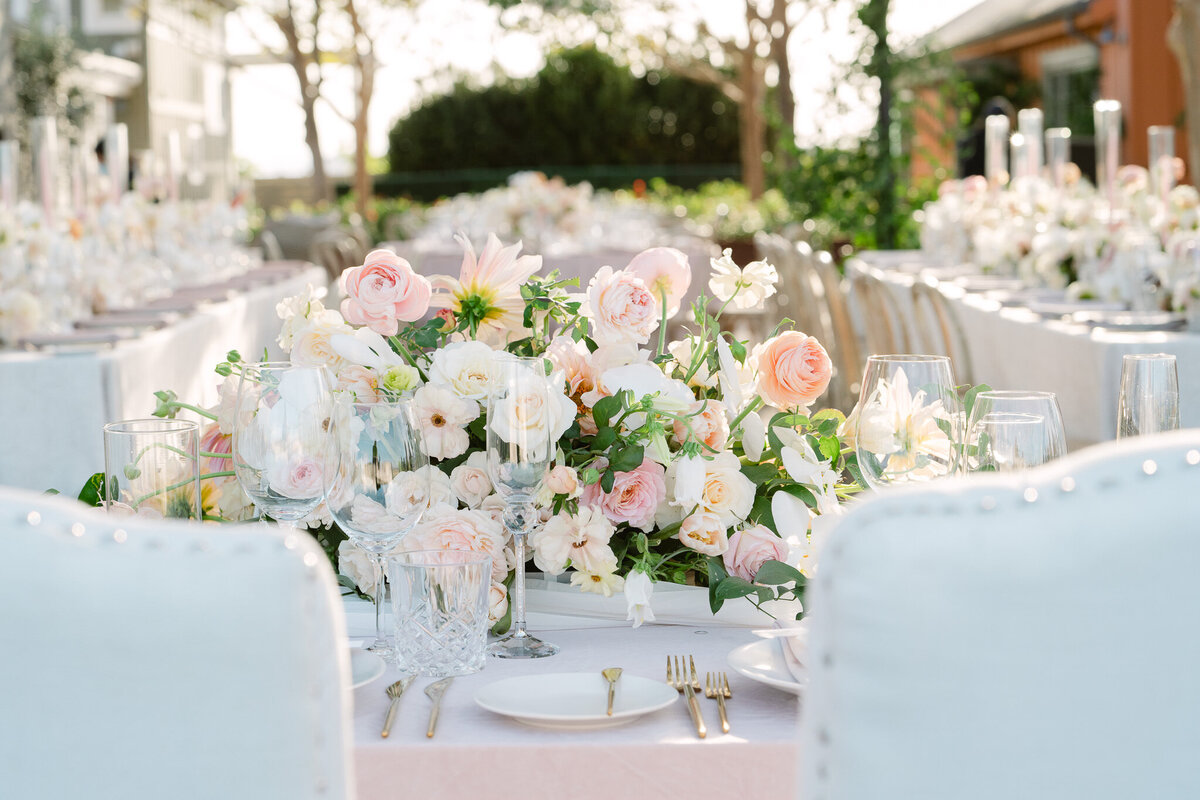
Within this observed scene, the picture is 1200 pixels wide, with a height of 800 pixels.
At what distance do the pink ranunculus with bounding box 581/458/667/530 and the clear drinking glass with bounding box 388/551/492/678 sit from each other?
Answer: 19 cm

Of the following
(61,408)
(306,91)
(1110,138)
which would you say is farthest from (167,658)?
(306,91)

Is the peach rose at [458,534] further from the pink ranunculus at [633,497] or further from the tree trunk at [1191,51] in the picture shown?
the tree trunk at [1191,51]

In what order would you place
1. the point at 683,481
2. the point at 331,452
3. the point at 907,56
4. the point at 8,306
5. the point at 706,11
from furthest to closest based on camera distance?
the point at 706,11 → the point at 907,56 → the point at 8,306 → the point at 683,481 → the point at 331,452

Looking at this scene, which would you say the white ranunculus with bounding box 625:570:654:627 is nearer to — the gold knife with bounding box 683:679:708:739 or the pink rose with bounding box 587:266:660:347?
the gold knife with bounding box 683:679:708:739

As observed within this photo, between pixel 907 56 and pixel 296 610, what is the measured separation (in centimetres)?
859

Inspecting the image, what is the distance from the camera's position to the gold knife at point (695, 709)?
119 cm

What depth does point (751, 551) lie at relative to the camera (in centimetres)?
154

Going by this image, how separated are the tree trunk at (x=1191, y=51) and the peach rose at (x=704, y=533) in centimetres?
550

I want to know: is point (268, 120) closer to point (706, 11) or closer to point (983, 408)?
point (706, 11)

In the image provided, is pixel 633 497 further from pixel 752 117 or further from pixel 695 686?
pixel 752 117

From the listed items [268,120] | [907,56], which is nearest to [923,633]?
[907,56]

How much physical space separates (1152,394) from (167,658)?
4.31ft

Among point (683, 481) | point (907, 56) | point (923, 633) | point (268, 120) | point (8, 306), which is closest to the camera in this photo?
point (923, 633)

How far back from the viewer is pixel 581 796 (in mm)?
1161
